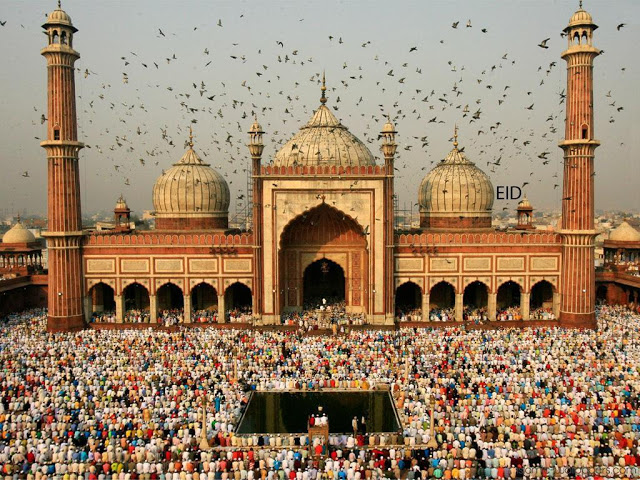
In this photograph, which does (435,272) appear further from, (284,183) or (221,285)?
(221,285)

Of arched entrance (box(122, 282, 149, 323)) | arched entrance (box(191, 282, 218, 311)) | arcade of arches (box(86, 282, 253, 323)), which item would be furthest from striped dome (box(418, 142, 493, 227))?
arched entrance (box(122, 282, 149, 323))

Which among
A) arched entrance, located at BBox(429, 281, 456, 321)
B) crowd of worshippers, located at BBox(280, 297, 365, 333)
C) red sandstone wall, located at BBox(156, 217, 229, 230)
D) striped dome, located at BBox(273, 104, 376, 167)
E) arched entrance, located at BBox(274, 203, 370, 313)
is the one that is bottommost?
crowd of worshippers, located at BBox(280, 297, 365, 333)

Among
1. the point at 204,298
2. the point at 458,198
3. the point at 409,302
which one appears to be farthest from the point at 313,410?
the point at 458,198

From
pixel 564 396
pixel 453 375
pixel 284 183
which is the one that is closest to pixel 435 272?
pixel 284 183

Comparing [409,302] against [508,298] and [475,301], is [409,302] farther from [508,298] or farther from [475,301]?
[508,298]

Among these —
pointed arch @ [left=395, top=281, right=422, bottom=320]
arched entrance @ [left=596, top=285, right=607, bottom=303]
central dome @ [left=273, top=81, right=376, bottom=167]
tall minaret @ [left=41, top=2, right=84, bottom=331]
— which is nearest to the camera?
tall minaret @ [left=41, top=2, right=84, bottom=331]

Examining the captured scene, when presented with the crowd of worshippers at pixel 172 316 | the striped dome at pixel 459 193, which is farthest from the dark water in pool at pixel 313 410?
the striped dome at pixel 459 193

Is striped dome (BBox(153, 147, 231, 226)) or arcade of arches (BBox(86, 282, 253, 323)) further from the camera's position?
striped dome (BBox(153, 147, 231, 226))

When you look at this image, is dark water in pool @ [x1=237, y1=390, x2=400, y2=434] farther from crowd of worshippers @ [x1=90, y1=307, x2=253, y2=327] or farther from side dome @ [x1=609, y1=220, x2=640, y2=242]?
side dome @ [x1=609, y1=220, x2=640, y2=242]
